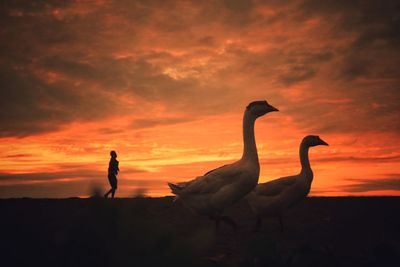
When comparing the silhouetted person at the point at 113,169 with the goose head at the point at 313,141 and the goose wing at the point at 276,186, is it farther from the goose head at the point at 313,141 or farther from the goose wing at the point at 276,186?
the goose head at the point at 313,141

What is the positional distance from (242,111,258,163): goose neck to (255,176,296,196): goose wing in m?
2.14

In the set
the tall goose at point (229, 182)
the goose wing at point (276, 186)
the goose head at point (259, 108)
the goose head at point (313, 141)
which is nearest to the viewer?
the tall goose at point (229, 182)

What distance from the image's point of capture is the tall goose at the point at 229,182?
1056 cm

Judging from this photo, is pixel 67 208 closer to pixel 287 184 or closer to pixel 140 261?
pixel 287 184

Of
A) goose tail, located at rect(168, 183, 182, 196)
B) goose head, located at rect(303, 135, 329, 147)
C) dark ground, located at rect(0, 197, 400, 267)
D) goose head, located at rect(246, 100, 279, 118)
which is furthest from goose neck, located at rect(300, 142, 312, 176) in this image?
dark ground, located at rect(0, 197, 400, 267)

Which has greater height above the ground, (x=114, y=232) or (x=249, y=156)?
(x=249, y=156)

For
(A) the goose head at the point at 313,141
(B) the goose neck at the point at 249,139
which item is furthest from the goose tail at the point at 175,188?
(A) the goose head at the point at 313,141

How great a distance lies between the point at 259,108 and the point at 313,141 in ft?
13.9

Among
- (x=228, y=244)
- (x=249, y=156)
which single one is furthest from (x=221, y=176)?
(x=228, y=244)

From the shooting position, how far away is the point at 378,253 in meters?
4.12

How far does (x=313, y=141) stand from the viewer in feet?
48.4

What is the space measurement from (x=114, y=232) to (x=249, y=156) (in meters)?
9.01

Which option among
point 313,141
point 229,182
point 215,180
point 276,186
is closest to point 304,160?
point 313,141

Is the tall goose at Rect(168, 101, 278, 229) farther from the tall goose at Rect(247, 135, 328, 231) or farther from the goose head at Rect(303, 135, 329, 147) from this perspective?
the goose head at Rect(303, 135, 329, 147)
